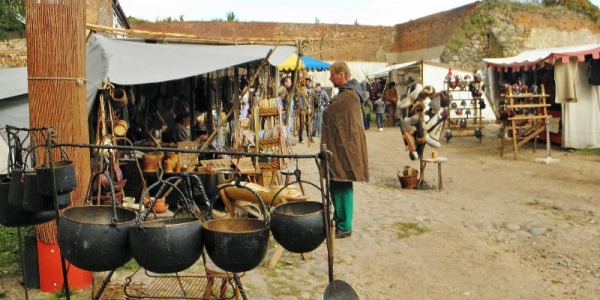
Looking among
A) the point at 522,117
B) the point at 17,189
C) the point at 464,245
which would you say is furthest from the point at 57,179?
the point at 522,117

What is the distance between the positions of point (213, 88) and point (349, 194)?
443 centimetres

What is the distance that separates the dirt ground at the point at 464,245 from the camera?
4.79 metres

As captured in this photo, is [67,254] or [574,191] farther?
[574,191]

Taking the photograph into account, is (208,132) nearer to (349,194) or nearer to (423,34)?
(349,194)

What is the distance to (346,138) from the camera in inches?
225

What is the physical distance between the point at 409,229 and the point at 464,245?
30.6 inches

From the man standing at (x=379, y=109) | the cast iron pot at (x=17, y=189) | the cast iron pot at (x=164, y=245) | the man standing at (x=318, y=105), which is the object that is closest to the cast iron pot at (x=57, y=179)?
the cast iron pot at (x=17, y=189)

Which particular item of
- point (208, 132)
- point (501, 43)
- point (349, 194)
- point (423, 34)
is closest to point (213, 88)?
point (208, 132)

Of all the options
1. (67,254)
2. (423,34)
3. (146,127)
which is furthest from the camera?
(423,34)

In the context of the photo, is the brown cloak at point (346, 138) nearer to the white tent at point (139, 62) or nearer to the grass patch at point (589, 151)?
the white tent at point (139, 62)

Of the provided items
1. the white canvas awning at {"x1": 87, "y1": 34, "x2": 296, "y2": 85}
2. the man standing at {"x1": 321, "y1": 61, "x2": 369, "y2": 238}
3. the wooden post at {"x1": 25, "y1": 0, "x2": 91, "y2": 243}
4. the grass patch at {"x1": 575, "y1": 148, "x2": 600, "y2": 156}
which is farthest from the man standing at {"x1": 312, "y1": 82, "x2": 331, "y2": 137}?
the wooden post at {"x1": 25, "y1": 0, "x2": 91, "y2": 243}

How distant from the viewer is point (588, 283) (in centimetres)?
491

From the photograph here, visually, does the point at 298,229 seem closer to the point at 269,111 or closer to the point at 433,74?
the point at 269,111

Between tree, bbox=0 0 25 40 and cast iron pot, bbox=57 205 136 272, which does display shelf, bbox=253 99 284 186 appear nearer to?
cast iron pot, bbox=57 205 136 272
